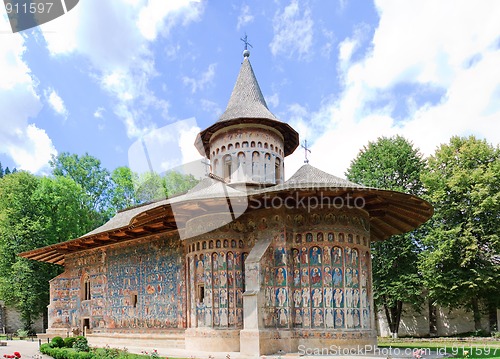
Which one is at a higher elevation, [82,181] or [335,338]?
[82,181]

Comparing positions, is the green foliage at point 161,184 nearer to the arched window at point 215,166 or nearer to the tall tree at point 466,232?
the arched window at point 215,166

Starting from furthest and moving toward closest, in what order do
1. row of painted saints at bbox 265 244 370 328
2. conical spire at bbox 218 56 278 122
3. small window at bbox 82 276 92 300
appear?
small window at bbox 82 276 92 300, conical spire at bbox 218 56 278 122, row of painted saints at bbox 265 244 370 328

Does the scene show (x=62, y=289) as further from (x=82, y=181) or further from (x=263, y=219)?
(x=82, y=181)

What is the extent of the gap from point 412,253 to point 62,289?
19258mm

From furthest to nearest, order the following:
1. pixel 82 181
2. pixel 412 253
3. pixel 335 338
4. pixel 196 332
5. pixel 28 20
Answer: pixel 82 181 → pixel 412 253 → pixel 196 332 → pixel 335 338 → pixel 28 20

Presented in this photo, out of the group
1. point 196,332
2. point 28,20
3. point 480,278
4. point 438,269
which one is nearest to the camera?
point 28,20

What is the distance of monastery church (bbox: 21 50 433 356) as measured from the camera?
49.1 feet

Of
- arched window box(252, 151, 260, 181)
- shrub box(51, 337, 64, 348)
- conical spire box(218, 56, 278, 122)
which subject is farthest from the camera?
conical spire box(218, 56, 278, 122)

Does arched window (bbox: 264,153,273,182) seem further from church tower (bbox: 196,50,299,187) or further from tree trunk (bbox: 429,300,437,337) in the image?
tree trunk (bbox: 429,300,437,337)

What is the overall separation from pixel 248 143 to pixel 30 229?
62.4ft

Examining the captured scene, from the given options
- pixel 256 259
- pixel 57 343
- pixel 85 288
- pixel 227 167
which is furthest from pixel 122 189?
pixel 256 259

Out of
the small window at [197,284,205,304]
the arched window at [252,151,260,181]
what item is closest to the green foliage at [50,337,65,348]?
the small window at [197,284,205,304]

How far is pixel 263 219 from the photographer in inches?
640

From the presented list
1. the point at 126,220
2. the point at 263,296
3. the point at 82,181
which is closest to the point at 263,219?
the point at 263,296
